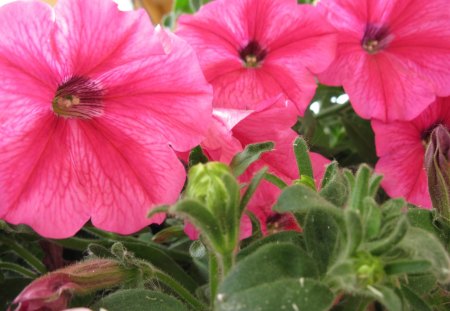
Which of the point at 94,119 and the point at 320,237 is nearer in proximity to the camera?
the point at 320,237

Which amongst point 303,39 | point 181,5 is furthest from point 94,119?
point 181,5

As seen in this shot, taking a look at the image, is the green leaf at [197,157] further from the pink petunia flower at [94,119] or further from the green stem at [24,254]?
the green stem at [24,254]

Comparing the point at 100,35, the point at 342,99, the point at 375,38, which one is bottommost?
the point at 342,99

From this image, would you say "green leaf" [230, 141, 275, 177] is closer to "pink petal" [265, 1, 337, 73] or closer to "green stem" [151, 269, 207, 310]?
"green stem" [151, 269, 207, 310]

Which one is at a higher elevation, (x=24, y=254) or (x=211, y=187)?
(x=211, y=187)

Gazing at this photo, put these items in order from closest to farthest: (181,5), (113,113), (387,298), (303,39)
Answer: (387,298) < (113,113) < (303,39) < (181,5)

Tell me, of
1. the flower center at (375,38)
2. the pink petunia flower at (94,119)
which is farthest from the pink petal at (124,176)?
the flower center at (375,38)

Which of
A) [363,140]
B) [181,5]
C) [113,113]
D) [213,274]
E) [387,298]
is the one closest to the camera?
[387,298]

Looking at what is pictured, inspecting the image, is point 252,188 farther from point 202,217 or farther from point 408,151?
point 408,151
